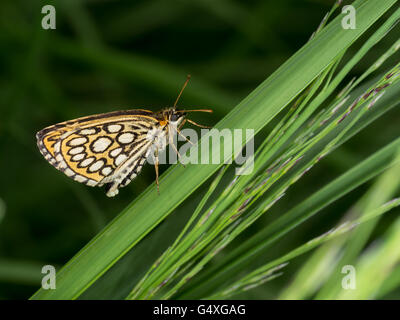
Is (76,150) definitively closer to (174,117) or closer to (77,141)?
(77,141)

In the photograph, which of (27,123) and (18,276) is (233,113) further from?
(27,123)

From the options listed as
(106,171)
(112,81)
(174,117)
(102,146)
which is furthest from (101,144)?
(112,81)

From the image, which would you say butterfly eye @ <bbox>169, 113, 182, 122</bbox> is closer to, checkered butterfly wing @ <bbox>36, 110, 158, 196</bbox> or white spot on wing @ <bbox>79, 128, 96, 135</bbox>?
checkered butterfly wing @ <bbox>36, 110, 158, 196</bbox>

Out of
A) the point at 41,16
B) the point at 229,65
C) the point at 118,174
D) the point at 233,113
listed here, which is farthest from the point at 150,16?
the point at 233,113

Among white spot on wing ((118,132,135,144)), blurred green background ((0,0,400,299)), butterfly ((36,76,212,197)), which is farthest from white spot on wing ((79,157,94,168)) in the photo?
blurred green background ((0,0,400,299))

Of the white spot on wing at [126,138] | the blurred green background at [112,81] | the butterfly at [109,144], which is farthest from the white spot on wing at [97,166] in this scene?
the blurred green background at [112,81]

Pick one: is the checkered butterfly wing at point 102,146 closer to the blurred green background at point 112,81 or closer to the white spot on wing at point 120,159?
the white spot on wing at point 120,159

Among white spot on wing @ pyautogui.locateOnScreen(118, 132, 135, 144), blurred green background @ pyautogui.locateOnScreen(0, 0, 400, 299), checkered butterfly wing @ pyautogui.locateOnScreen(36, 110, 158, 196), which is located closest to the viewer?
checkered butterfly wing @ pyautogui.locateOnScreen(36, 110, 158, 196)
